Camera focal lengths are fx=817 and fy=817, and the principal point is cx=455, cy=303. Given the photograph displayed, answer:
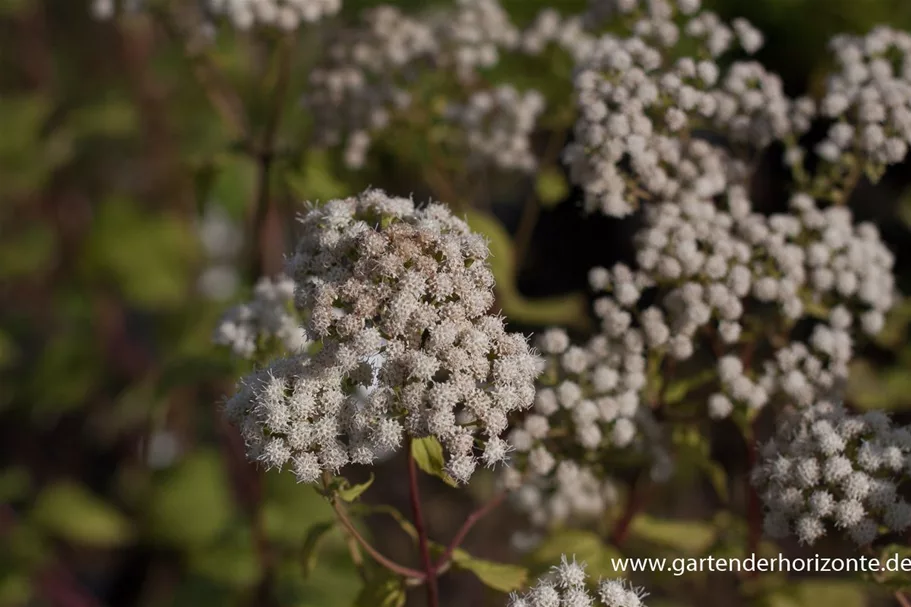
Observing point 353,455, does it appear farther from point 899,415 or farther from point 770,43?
point 770,43

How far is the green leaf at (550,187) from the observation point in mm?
3045

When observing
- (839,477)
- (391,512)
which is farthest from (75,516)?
(839,477)

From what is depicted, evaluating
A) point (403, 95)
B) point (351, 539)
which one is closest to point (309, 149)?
point (403, 95)

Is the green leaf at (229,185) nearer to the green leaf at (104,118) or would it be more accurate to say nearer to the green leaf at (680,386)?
the green leaf at (104,118)

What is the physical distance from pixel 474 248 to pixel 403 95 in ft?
4.50

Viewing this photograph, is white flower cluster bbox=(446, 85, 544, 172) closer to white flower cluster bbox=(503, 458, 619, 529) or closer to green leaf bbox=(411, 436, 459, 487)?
white flower cluster bbox=(503, 458, 619, 529)

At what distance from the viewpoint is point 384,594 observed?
1.83 meters

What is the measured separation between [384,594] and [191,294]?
3.09 m

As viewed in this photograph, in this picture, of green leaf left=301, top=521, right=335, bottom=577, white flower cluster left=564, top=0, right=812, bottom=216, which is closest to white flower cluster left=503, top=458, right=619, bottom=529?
green leaf left=301, top=521, right=335, bottom=577

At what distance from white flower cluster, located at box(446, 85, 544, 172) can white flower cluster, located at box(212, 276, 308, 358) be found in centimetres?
105

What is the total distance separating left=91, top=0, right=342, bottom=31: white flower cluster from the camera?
240 centimetres

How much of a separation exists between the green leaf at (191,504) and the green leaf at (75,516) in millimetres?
212

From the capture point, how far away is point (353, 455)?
1553 millimetres

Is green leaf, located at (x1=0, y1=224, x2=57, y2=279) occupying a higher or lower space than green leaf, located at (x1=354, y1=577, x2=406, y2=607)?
higher
